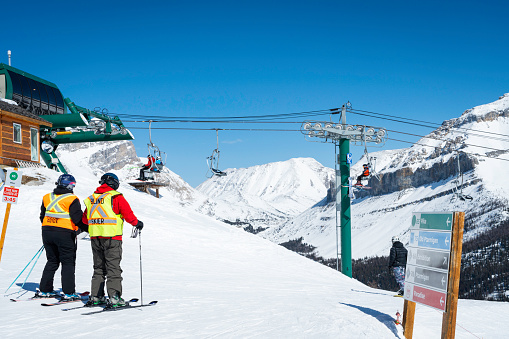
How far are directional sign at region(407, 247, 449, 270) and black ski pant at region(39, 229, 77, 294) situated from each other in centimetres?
571

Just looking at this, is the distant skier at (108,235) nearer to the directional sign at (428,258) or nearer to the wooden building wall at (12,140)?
the directional sign at (428,258)

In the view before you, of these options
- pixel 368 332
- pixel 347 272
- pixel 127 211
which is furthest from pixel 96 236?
pixel 347 272

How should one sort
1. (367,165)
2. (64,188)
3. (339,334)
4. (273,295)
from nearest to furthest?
(339,334), (64,188), (273,295), (367,165)

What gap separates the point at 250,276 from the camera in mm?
14898

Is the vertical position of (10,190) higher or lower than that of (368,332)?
higher

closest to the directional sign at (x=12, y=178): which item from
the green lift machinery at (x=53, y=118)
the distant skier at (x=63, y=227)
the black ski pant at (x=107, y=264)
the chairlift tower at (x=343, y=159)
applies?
the distant skier at (x=63, y=227)

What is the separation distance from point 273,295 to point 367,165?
15624mm

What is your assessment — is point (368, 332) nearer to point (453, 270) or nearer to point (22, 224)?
point (453, 270)

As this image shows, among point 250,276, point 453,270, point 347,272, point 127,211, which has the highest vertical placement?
point 127,211

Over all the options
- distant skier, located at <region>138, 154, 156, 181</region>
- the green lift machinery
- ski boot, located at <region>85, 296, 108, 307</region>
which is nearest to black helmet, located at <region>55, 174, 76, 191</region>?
ski boot, located at <region>85, 296, 108, 307</region>

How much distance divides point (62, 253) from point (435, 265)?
6.12m

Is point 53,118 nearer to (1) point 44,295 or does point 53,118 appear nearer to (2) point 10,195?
(2) point 10,195

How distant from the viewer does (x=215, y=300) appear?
962 centimetres

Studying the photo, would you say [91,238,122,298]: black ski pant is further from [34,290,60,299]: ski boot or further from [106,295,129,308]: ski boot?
[34,290,60,299]: ski boot
